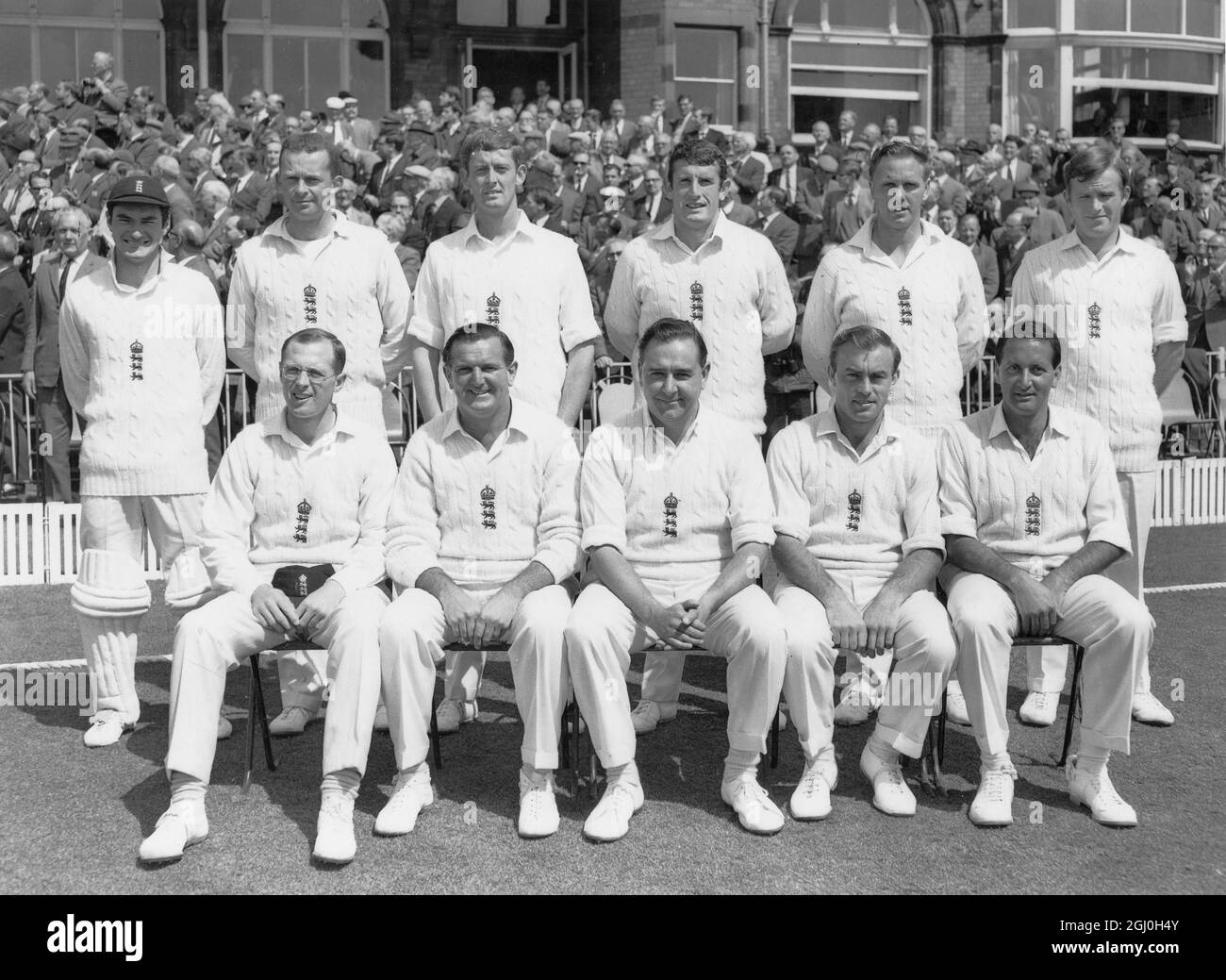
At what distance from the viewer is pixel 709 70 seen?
25.5 m

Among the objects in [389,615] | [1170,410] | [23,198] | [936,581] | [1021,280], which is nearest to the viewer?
[389,615]

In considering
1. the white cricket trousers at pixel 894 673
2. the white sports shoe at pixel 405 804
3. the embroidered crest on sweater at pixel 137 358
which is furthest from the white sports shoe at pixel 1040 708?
the embroidered crest on sweater at pixel 137 358

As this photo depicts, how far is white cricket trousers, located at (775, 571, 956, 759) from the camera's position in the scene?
4.77m

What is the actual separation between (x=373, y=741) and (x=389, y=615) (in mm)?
1099

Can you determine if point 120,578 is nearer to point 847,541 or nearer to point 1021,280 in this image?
point 847,541

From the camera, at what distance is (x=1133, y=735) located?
5.61 metres

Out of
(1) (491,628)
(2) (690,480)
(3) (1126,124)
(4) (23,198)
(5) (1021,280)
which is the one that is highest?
(3) (1126,124)

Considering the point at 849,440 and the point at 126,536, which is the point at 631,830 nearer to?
the point at 849,440

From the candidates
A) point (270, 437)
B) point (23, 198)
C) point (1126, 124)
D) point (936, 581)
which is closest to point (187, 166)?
point (23, 198)

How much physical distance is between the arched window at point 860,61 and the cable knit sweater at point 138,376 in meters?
21.7

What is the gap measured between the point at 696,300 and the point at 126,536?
245cm

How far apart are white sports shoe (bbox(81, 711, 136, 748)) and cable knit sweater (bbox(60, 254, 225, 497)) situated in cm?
87

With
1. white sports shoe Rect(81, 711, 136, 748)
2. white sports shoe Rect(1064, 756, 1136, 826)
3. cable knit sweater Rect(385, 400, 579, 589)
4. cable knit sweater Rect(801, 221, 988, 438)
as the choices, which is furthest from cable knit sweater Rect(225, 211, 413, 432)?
white sports shoe Rect(1064, 756, 1136, 826)

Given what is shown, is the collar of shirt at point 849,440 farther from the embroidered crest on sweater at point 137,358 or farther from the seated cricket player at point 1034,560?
the embroidered crest on sweater at point 137,358
